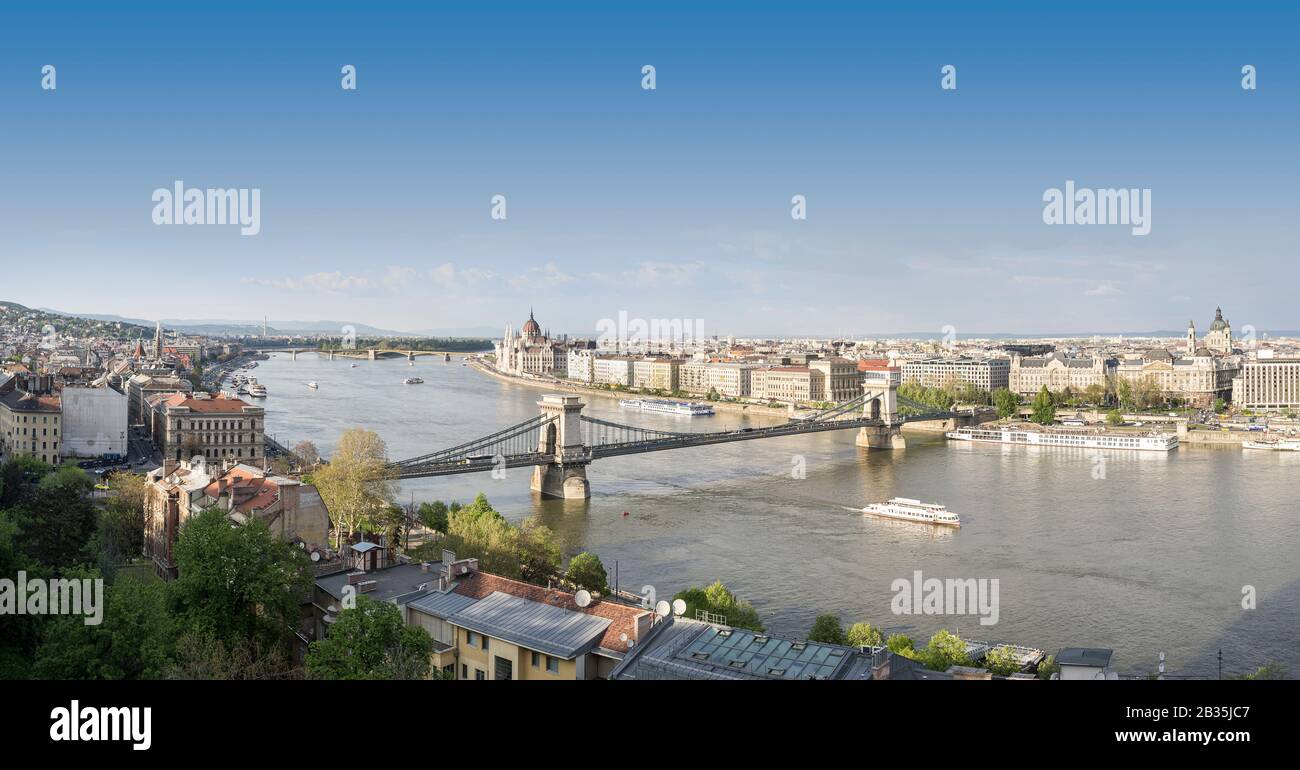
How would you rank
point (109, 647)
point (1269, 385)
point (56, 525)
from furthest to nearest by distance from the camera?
point (1269, 385)
point (56, 525)
point (109, 647)

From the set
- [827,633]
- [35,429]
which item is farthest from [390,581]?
[35,429]

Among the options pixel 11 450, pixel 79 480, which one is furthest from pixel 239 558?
pixel 11 450

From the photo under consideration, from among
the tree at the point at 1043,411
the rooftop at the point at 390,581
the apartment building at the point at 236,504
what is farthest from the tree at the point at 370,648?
the tree at the point at 1043,411

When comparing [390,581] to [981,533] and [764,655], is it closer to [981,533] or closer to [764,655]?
[764,655]

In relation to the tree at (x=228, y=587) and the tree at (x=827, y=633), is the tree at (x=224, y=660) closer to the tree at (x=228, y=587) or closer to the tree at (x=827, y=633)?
the tree at (x=228, y=587)
